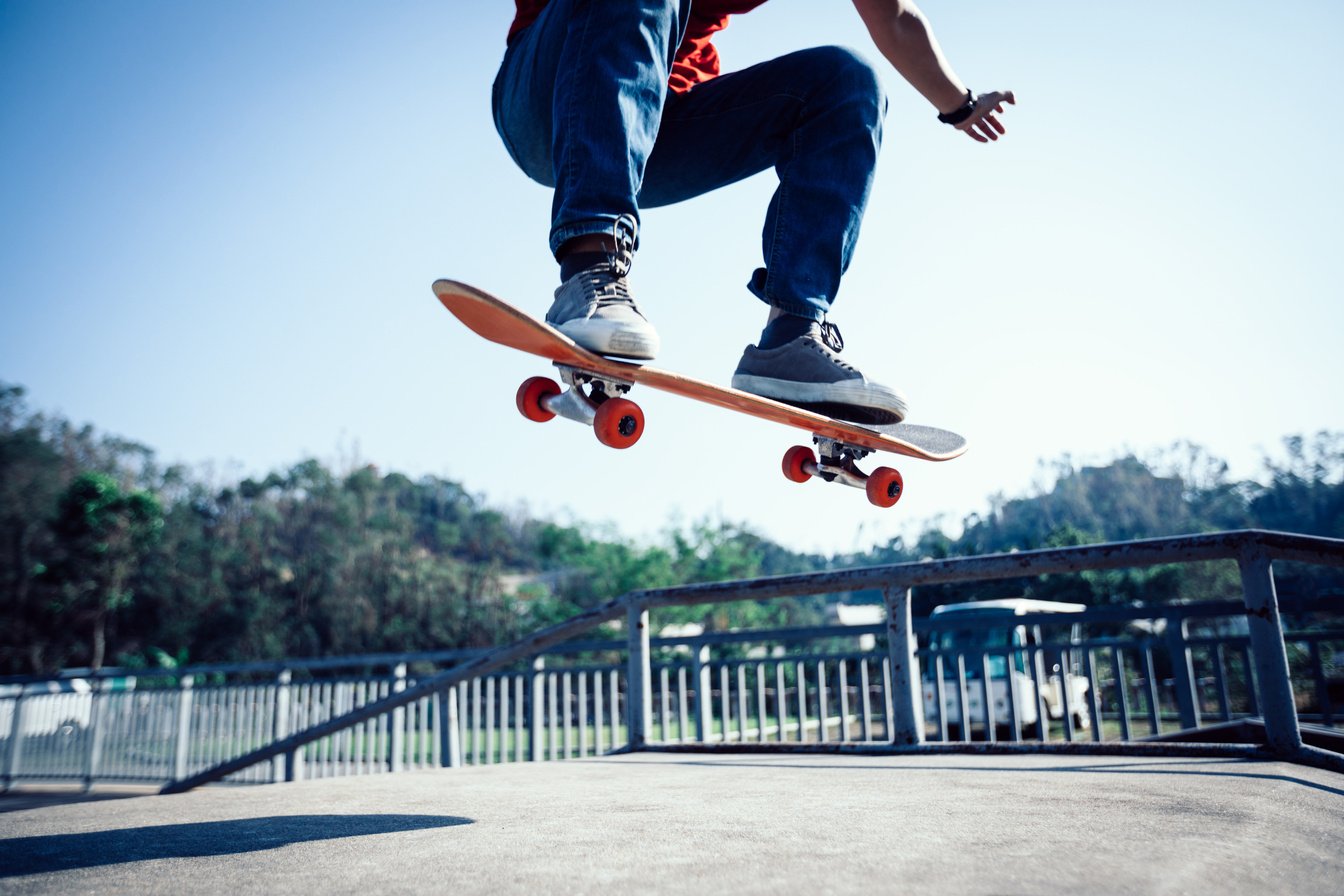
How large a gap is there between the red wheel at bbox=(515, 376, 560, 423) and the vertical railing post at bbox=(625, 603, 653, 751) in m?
1.79

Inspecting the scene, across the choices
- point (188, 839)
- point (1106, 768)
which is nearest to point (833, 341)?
point (1106, 768)

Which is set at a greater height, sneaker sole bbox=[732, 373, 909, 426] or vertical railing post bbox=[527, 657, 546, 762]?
sneaker sole bbox=[732, 373, 909, 426]

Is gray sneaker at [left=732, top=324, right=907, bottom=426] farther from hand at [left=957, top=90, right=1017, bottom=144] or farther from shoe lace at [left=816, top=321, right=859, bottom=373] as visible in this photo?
hand at [left=957, top=90, right=1017, bottom=144]

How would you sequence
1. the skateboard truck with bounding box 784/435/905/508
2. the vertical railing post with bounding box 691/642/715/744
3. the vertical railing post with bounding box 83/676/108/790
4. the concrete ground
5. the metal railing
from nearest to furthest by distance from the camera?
the concrete ground, the metal railing, the skateboard truck with bounding box 784/435/905/508, the vertical railing post with bounding box 691/642/715/744, the vertical railing post with bounding box 83/676/108/790

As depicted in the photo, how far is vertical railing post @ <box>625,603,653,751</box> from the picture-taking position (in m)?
3.86

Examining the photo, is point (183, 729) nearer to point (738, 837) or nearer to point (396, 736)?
point (396, 736)

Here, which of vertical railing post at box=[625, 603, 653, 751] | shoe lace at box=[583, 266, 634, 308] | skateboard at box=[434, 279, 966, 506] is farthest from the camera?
vertical railing post at box=[625, 603, 653, 751]

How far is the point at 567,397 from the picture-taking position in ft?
7.50

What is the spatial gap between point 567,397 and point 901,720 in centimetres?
191

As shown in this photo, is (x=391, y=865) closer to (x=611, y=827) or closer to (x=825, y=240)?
(x=611, y=827)

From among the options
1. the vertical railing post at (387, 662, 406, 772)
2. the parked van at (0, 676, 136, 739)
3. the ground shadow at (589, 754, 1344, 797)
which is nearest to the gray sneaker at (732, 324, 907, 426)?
the ground shadow at (589, 754, 1344, 797)

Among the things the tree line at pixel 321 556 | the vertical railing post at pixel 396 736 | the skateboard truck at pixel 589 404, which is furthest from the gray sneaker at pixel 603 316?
the tree line at pixel 321 556

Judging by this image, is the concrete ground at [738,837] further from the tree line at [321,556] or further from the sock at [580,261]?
the tree line at [321,556]

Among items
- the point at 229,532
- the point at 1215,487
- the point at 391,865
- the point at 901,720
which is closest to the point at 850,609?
the point at 1215,487
